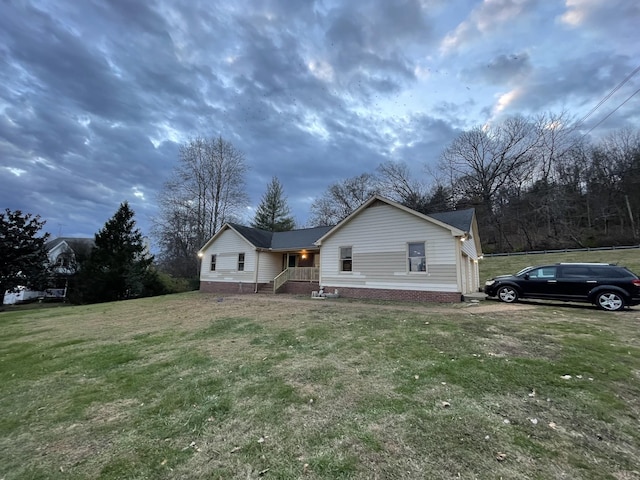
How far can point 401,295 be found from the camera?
45.4 feet

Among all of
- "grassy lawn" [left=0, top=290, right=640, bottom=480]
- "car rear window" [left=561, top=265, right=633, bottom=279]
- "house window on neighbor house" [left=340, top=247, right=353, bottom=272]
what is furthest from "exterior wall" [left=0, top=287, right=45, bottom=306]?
"car rear window" [left=561, top=265, right=633, bottom=279]

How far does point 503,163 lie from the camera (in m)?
35.1

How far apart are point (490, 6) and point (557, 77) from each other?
8422 mm

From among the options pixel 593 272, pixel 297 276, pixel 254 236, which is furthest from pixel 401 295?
pixel 254 236

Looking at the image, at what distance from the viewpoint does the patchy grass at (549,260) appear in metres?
19.9

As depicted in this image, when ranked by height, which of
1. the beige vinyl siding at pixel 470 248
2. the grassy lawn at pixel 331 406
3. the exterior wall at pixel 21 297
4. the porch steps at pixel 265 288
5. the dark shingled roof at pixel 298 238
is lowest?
the exterior wall at pixel 21 297

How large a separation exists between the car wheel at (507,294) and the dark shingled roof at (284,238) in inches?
438

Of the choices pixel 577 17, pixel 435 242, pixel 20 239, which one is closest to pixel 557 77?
pixel 577 17

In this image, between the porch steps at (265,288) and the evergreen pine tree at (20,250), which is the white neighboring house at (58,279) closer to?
the evergreen pine tree at (20,250)

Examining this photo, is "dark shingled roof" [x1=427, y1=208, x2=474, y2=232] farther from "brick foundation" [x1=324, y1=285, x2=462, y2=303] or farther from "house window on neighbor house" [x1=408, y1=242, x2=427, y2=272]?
"brick foundation" [x1=324, y1=285, x2=462, y2=303]

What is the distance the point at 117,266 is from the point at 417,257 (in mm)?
22840

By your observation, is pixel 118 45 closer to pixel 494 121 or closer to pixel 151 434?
pixel 151 434

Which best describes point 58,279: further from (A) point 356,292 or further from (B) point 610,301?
(B) point 610,301

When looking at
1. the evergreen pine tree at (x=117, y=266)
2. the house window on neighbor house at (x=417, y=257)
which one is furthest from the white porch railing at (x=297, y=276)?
the evergreen pine tree at (x=117, y=266)
